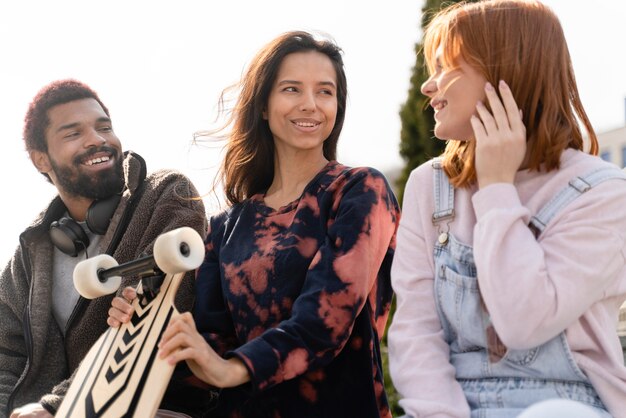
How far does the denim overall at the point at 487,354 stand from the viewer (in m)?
1.88

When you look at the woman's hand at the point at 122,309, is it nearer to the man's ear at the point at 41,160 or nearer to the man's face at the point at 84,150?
the man's face at the point at 84,150

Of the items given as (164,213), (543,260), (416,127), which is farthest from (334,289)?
(416,127)

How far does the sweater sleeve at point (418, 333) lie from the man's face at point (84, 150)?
1.44m

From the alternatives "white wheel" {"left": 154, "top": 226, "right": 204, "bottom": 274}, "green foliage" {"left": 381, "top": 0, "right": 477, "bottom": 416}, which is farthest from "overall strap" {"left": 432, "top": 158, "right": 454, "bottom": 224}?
"green foliage" {"left": 381, "top": 0, "right": 477, "bottom": 416}

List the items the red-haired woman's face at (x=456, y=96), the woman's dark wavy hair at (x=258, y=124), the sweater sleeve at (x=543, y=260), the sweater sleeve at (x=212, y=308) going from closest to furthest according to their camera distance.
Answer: the sweater sleeve at (x=543, y=260) → the red-haired woman's face at (x=456, y=96) → the sweater sleeve at (x=212, y=308) → the woman's dark wavy hair at (x=258, y=124)

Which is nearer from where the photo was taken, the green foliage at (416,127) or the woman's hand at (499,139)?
the woman's hand at (499,139)

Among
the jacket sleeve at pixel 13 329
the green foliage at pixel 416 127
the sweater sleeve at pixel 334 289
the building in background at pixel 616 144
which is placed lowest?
the building in background at pixel 616 144

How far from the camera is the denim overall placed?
1880 millimetres

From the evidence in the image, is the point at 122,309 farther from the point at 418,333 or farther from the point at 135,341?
the point at 418,333

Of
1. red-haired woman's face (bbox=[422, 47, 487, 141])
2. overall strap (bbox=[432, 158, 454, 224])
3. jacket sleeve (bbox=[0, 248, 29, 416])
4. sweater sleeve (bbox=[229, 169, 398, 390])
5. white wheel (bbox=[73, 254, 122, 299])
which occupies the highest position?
red-haired woman's face (bbox=[422, 47, 487, 141])

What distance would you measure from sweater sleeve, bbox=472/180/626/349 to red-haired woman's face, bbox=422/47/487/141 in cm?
24

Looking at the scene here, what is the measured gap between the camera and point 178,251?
2.19 metres

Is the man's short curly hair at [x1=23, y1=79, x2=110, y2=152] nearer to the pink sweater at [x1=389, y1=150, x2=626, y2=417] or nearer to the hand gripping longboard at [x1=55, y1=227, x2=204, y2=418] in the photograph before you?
the hand gripping longboard at [x1=55, y1=227, x2=204, y2=418]

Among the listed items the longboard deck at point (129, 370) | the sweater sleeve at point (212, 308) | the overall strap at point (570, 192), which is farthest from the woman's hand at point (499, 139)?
the sweater sleeve at point (212, 308)
